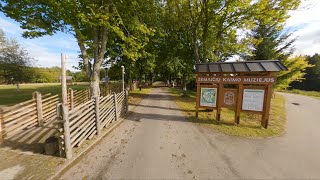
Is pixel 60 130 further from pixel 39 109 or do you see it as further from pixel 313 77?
pixel 313 77

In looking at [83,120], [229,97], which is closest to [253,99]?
[229,97]

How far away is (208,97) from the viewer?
9914mm

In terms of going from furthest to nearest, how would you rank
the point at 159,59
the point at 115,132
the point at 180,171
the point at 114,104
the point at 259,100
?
the point at 159,59, the point at 114,104, the point at 259,100, the point at 115,132, the point at 180,171

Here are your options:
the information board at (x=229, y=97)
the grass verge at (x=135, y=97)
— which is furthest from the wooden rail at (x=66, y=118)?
the information board at (x=229, y=97)

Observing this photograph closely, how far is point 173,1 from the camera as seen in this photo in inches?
597

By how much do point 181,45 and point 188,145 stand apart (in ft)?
50.2

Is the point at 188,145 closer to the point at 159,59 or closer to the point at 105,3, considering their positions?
the point at 105,3

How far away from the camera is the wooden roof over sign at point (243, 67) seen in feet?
26.5

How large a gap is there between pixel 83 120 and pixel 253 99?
8005 millimetres

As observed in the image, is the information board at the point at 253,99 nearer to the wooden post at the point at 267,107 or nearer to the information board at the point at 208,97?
the wooden post at the point at 267,107

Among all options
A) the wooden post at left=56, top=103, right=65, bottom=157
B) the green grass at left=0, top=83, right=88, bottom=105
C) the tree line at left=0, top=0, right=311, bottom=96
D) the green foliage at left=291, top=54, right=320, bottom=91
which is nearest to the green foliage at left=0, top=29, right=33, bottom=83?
the green grass at left=0, top=83, right=88, bottom=105

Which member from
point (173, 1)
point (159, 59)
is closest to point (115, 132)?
point (173, 1)

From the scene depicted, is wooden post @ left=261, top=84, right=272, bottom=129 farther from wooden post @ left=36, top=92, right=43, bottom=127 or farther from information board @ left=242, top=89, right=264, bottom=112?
wooden post @ left=36, top=92, right=43, bottom=127

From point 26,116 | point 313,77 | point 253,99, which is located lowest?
point 26,116
